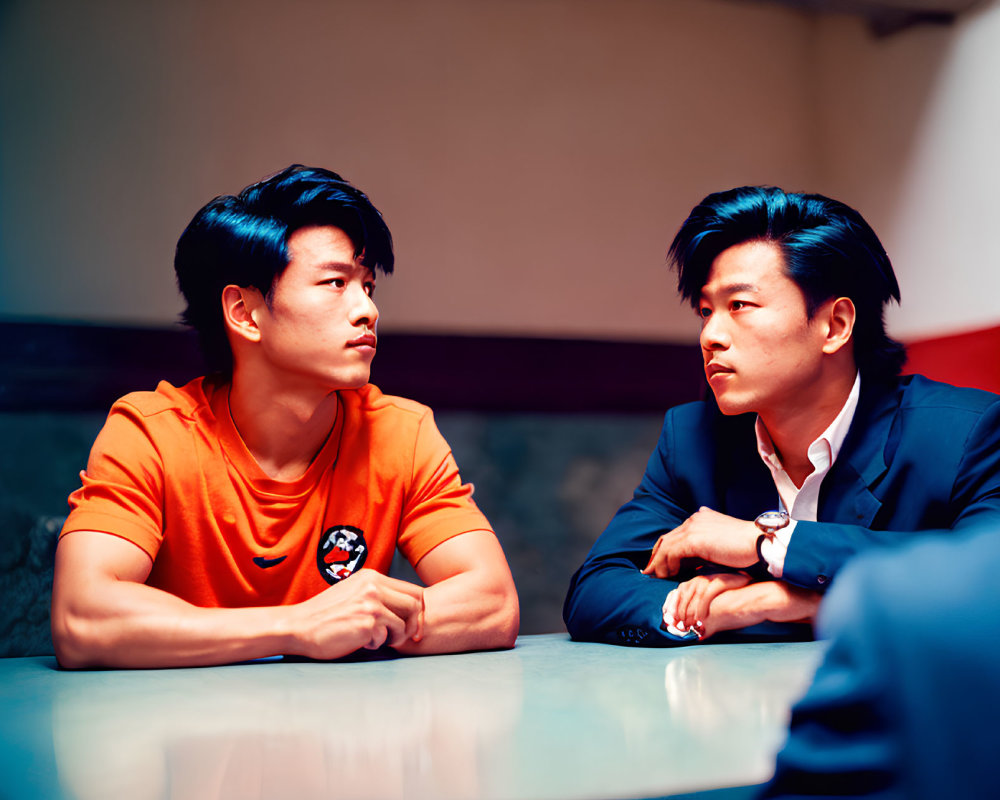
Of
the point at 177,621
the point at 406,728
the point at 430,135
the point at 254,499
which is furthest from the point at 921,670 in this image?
the point at 430,135

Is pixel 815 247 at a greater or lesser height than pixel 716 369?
greater

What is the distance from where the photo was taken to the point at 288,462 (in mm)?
1865

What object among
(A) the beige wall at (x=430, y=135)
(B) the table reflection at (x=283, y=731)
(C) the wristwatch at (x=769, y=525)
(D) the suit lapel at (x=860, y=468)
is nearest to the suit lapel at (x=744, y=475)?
(D) the suit lapel at (x=860, y=468)

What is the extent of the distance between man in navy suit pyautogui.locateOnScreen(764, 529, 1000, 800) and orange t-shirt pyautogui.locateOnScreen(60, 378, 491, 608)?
1433 mm

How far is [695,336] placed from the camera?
3.29 metres

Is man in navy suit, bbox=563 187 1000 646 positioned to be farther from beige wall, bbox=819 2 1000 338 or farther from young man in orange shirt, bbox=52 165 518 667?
beige wall, bbox=819 2 1000 338

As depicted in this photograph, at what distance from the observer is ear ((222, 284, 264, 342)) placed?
183 centimetres

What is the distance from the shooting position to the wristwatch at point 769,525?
1.60 metres

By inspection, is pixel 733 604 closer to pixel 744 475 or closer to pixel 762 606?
pixel 762 606

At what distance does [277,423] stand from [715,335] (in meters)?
0.88

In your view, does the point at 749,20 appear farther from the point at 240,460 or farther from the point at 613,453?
the point at 240,460

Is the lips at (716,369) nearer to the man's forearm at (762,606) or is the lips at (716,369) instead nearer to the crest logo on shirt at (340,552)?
the man's forearm at (762,606)

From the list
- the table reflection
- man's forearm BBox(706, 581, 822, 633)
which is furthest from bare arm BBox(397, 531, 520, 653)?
man's forearm BBox(706, 581, 822, 633)

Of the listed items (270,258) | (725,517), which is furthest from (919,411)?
(270,258)
